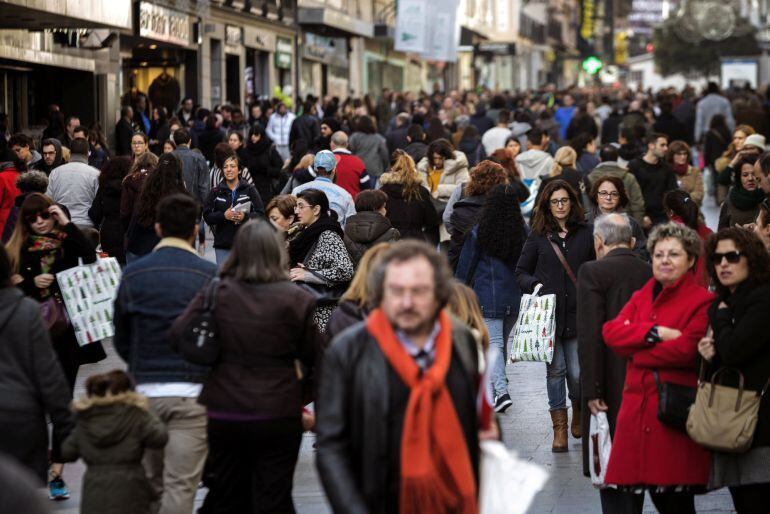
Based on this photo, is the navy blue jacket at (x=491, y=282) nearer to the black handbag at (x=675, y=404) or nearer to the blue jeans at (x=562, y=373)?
the blue jeans at (x=562, y=373)

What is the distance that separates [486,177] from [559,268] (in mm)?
1908

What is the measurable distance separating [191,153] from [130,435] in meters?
9.29

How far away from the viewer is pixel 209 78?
35.0m

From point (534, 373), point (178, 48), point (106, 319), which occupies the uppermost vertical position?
point (178, 48)

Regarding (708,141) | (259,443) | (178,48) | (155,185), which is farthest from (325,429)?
(178,48)

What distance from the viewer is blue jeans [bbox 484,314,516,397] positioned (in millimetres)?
10781

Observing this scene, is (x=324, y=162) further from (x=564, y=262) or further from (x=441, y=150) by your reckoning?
(x=564, y=262)

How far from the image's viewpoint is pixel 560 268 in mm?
9734

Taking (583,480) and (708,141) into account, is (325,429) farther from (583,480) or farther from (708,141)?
(708,141)

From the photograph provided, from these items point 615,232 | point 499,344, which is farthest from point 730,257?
point 499,344

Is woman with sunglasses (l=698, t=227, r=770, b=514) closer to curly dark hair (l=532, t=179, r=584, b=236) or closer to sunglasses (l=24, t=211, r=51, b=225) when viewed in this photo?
curly dark hair (l=532, t=179, r=584, b=236)

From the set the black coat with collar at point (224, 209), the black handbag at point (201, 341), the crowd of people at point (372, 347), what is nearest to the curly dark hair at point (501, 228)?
the crowd of people at point (372, 347)

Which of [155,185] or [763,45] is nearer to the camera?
[155,185]

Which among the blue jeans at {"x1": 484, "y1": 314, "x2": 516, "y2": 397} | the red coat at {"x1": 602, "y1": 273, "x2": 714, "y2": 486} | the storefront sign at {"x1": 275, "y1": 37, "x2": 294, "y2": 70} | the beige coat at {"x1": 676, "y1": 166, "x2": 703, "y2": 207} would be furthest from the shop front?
the red coat at {"x1": 602, "y1": 273, "x2": 714, "y2": 486}
